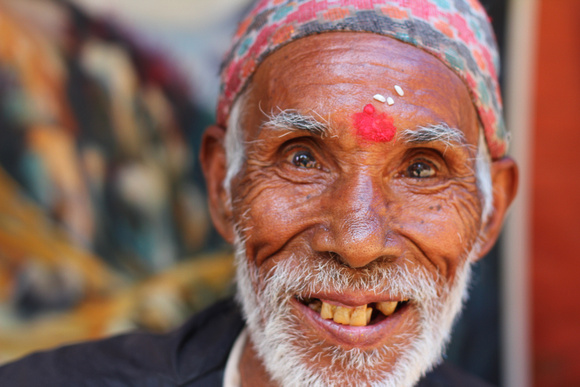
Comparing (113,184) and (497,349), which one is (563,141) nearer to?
(497,349)

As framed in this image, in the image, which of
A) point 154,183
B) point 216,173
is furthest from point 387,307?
point 154,183

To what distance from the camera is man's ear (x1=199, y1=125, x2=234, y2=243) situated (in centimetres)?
216

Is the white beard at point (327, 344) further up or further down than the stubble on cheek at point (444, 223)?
further down

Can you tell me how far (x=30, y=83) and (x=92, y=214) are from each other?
794 mm

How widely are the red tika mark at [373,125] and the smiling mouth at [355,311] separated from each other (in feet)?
1.81

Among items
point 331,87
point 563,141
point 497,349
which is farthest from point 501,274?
point 331,87

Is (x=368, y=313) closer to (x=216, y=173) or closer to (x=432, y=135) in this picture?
(x=432, y=135)

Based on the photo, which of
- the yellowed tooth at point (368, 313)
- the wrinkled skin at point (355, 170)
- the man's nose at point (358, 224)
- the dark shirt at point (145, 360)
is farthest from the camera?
the dark shirt at point (145, 360)

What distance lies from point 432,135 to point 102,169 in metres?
2.07

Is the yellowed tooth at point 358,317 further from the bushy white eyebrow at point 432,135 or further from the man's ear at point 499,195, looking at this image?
the man's ear at point 499,195

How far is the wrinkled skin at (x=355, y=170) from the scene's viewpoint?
5.51 feet

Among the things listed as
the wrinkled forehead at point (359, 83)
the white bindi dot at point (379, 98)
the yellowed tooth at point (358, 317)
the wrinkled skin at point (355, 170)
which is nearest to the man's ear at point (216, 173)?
the wrinkled skin at point (355, 170)

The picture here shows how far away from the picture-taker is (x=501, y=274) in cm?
353

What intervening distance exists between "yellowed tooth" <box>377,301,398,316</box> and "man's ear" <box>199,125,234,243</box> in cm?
67
